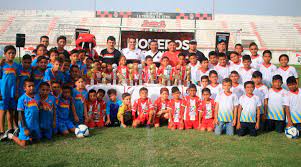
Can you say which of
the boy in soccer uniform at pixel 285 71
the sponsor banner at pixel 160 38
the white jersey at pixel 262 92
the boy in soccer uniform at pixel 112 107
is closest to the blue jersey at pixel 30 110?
the boy in soccer uniform at pixel 112 107

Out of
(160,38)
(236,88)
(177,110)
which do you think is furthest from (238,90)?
(160,38)

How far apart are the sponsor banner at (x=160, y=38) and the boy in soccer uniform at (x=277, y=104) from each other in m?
5.71

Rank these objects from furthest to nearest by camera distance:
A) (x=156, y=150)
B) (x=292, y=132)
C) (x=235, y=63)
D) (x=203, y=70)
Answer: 1. (x=235, y=63)
2. (x=203, y=70)
3. (x=292, y=132)
4. (x=156, y=150)

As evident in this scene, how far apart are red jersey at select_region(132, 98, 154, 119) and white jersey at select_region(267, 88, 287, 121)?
241 centimetres

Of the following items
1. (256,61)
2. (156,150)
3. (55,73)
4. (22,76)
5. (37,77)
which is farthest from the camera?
(256,61)

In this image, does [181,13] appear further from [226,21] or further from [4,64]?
[4,64]

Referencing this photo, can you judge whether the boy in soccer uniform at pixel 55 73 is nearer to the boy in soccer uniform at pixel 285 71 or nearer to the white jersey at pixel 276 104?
the white jersey at pixel 276 104

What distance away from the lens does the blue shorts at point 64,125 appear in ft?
17.0

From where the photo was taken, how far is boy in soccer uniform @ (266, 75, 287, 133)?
18.3 ft

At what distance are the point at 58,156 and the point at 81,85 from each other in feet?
6.44

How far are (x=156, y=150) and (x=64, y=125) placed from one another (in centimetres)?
199

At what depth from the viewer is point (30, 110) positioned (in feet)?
14.9

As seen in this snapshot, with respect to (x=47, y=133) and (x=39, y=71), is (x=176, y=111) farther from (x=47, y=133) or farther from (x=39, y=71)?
(x=39, y=71)

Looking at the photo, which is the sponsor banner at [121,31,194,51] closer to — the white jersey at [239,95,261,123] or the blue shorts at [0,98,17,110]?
the white jersey at [239,95,261,123]
